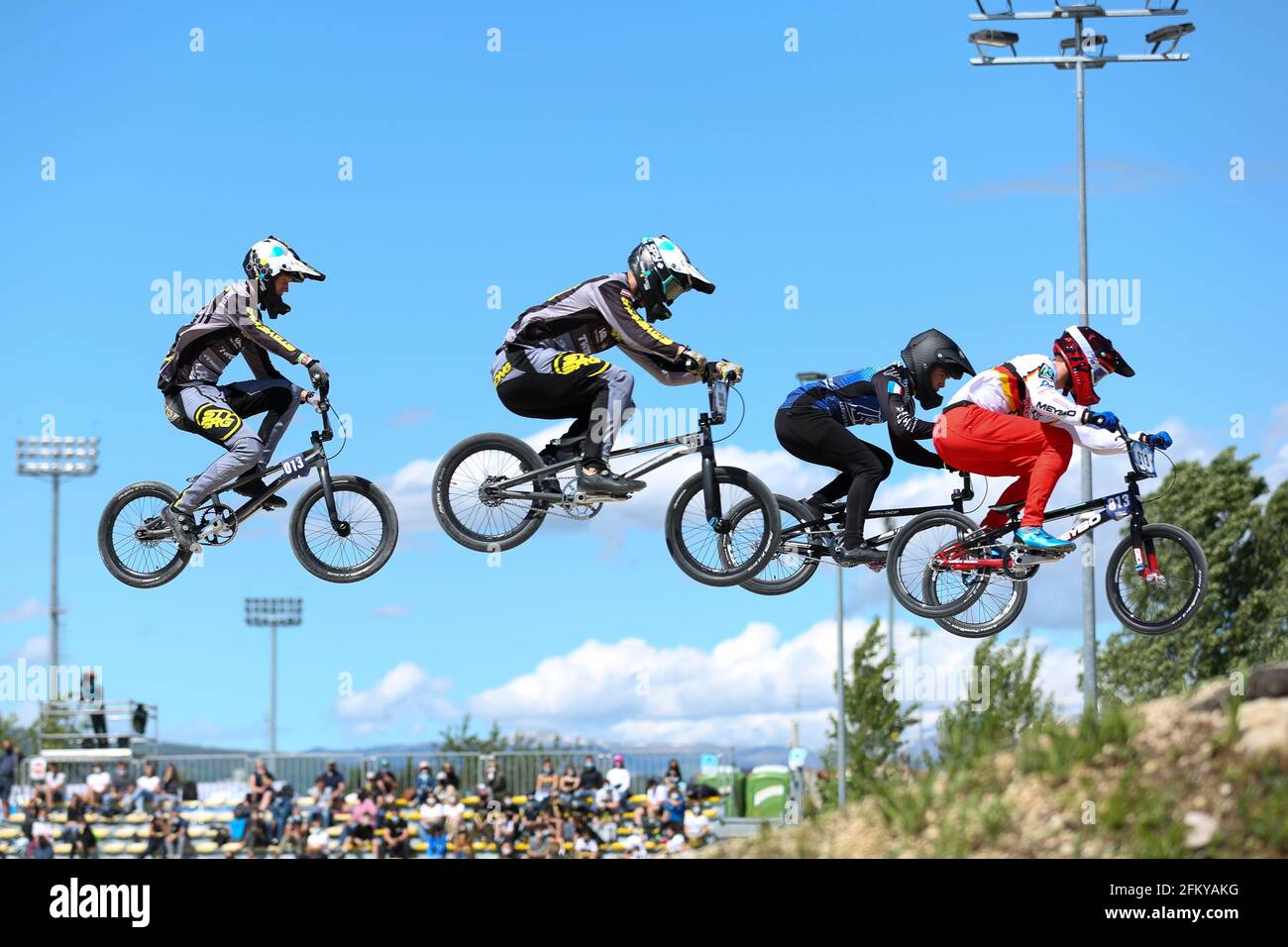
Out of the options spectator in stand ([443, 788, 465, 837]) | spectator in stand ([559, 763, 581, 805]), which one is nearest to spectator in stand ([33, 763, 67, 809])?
spectator in stand ([443, 788, 465, 837])

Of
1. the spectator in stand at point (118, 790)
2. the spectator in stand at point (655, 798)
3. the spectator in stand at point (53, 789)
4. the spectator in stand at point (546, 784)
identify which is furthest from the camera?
the spectator in stand at point (53, 789)

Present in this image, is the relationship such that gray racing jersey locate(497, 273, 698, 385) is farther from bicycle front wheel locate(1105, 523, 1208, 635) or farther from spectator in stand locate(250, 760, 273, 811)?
spectator in stand locate(250, 760, 273, 811)

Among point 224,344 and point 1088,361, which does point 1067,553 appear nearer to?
point 1088,361

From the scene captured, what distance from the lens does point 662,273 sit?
1579cm

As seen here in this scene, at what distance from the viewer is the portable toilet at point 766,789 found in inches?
1099

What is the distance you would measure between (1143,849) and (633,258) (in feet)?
25.0

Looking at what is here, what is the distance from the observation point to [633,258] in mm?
15961

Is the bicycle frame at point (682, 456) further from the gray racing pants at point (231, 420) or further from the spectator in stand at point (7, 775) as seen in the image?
the spectator in stand at point (7, 775)

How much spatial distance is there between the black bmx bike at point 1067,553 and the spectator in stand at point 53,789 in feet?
87.3

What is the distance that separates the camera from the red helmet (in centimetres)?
1636

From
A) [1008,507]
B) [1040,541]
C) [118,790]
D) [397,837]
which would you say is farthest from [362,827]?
[1040,541]

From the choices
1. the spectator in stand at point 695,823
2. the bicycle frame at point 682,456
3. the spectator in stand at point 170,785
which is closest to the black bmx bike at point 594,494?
the bicycle frame at point 682,456

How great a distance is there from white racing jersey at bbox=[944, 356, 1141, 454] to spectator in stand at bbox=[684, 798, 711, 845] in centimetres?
1211
